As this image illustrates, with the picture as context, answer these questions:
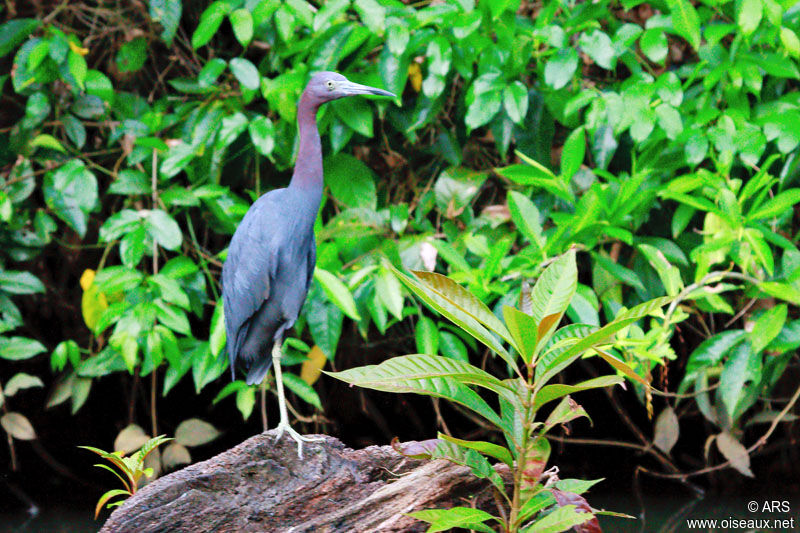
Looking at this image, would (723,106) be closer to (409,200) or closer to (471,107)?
(471,107)

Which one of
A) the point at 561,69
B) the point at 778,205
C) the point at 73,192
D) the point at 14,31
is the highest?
the point at 14,31

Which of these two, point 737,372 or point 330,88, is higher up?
point 330,88

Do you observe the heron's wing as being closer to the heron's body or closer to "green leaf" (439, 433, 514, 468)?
the heron's body

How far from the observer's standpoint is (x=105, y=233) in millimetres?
2330

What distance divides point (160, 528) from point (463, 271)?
42.6 inches

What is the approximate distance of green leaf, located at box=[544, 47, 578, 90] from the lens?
221cm


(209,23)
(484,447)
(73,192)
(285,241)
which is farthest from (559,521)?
(73,192)

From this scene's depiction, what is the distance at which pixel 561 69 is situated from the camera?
2219 mm

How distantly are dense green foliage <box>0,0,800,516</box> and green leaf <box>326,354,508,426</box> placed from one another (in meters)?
0.78

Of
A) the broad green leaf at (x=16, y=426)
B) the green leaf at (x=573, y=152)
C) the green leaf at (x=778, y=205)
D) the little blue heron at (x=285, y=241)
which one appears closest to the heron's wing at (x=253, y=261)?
the little blue heron at (x=285, y=241)

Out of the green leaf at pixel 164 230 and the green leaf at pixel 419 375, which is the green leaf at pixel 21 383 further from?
the green leaf at pixel 419 375

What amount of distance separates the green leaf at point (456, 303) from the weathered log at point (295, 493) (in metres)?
0.35

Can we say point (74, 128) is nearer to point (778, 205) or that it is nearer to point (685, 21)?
point (685, 21)

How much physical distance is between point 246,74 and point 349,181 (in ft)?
1.44
